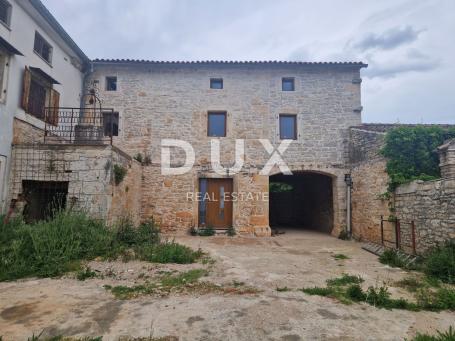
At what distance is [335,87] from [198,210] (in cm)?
726

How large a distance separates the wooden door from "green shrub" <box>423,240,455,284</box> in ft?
20.8

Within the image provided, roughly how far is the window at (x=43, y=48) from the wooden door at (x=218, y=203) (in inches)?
260

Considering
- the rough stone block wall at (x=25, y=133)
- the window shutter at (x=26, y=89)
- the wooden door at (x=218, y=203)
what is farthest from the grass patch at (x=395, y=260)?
the window shutter at (x=26, y=89)

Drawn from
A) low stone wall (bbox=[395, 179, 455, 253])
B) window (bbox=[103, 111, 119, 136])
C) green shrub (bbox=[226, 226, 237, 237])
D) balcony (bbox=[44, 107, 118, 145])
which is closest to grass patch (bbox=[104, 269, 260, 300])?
low stone wall (bbox=[395, 179, 455, 253])

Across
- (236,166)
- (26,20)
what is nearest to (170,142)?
(236,166)

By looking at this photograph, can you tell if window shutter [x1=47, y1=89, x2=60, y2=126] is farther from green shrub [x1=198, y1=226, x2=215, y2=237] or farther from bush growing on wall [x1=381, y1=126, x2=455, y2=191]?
bush growing on wall [x1=381, y1=126, x2=455, y2=191]

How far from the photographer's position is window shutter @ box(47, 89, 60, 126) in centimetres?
830

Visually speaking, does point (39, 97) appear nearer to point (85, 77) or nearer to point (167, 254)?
point (85, 77)

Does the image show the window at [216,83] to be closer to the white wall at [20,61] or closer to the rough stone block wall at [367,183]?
the white wall at [20,61]

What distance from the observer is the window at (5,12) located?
6535 millimetres

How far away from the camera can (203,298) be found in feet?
11.9

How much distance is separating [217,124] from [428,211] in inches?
285

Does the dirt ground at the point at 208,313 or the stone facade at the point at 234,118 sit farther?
the stone facade at the point at 234,118

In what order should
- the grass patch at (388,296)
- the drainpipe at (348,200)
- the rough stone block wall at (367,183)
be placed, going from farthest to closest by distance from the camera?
1. the drainpipe at (348,200)
2. the rough stone block wall at (367,183)
3. the grass patch at (388,296)
